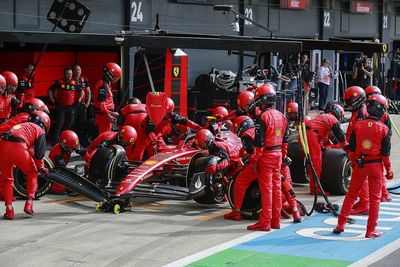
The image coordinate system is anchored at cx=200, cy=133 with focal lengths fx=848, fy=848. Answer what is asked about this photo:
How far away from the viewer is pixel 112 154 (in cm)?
1273

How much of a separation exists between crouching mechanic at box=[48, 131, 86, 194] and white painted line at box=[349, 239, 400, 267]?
5219 mm

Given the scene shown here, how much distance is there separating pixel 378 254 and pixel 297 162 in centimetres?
513

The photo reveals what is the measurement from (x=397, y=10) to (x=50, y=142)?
21586 mm

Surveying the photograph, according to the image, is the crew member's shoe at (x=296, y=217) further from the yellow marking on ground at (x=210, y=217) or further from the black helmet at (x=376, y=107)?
the black helmet at (x=376, y=107)

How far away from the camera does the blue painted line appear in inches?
376

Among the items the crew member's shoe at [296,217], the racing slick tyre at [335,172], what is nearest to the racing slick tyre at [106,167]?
the crew member's shoe at [296,217]

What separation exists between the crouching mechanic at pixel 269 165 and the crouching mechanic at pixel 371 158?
0.89 m

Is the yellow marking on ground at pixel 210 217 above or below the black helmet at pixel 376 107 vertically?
below

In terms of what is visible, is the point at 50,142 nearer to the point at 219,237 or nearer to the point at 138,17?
the point at 138,17

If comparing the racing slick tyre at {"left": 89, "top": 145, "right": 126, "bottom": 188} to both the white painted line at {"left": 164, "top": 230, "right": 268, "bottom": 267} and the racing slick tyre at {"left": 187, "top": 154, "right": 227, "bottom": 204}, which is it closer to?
the racing slick tyre at {"left": 187, "top": 154, "right": 227, "bottom": 204}

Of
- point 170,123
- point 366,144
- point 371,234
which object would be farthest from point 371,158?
point 170,123

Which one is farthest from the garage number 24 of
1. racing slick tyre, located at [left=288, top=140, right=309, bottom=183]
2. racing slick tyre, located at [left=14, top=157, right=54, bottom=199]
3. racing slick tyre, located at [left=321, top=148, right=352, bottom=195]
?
racing slick tyre, located at [left=321, top=148, right=352, bottom=195]

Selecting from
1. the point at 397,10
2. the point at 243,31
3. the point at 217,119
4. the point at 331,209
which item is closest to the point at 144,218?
the point at 331,209

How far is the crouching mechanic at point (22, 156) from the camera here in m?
11.3
